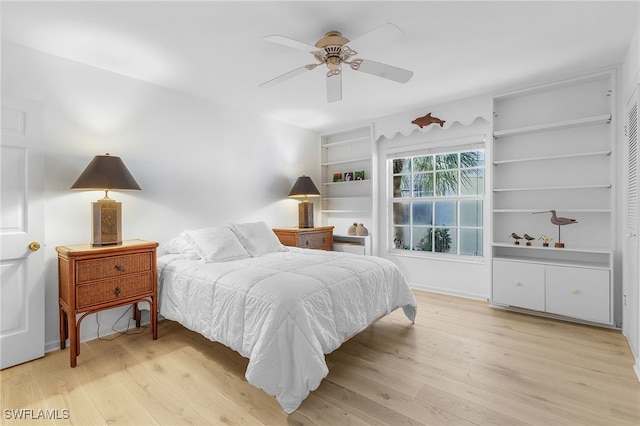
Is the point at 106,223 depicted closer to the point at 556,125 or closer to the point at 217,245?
the point at 217,245

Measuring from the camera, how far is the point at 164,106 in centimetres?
332

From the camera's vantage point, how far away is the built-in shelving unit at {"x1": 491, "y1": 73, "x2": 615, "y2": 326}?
2982 mm

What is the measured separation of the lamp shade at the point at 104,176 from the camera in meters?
2.50

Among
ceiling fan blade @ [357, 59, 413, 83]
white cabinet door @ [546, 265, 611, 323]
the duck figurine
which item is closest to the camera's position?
ceiling fan blade @ [357, 59, 413, 83]

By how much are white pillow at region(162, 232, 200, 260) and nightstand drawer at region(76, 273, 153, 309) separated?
40 cm

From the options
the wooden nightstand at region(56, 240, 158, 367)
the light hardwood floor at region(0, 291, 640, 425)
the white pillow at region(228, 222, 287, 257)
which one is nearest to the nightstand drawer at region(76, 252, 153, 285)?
the wooden nightstand at region(56, 240, 158, 367)

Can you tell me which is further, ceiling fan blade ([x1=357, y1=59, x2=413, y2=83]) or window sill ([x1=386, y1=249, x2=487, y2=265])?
window sill ([x1=386, y1=249, x2=487, y2=265])

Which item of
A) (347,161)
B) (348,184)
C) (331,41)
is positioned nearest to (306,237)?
(348,184)

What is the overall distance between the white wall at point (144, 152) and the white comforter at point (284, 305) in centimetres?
69

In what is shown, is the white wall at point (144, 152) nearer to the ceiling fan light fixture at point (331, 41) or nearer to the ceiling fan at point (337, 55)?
the ceiling fan at point (337, 55)

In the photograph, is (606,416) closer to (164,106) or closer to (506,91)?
(506,91)

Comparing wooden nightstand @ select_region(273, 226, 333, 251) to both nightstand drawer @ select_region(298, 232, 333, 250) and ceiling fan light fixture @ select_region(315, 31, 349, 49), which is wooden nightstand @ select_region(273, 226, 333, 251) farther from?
ceiling fan light fixture @ select_region(315, 31, 349, 49)

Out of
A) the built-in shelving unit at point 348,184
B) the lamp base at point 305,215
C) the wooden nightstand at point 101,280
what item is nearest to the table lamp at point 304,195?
the lamp base at point 305,215

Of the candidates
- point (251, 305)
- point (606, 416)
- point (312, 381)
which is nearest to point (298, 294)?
point (251, 305)
